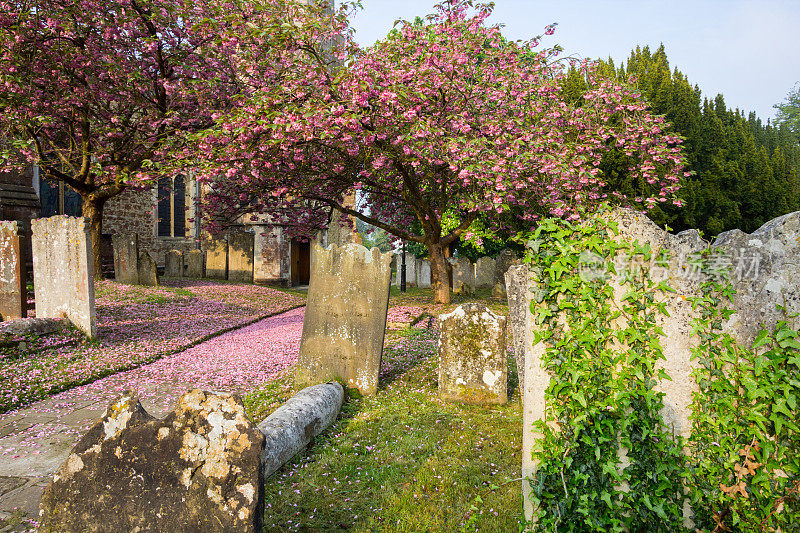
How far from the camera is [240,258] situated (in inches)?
786

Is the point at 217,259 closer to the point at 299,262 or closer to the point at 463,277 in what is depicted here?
the point at 299,262

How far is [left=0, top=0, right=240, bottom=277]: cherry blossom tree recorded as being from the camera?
1090 cm

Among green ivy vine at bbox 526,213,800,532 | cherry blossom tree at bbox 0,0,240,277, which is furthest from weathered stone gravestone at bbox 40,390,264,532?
cherry blossom tree at bbox 0,0,240,277

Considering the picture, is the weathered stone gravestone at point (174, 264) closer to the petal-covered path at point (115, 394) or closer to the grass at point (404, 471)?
the petal-covered path at point (115, 394)


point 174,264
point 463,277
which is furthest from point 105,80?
point 463,277

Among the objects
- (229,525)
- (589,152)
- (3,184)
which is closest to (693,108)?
(589,152)

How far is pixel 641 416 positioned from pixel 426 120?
9.51m

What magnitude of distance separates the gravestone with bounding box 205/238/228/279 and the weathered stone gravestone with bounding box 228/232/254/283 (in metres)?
0.25

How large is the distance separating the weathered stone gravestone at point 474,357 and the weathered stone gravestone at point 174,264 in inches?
669

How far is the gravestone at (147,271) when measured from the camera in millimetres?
14500

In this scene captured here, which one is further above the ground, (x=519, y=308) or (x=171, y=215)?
(x=171, y=215)

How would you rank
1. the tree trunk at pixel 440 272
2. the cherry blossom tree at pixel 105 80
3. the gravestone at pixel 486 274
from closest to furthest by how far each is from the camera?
1. the cherry blossom tree at pixel 105 80
2. the tree trunk at pixel 440 272
3. the gravestone at pixel 486 274

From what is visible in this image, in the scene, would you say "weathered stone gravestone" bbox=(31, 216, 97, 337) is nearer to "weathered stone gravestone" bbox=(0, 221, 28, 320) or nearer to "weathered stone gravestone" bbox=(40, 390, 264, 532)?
"weathered stone gravestone" bbox=(0, 221, 28, 320)

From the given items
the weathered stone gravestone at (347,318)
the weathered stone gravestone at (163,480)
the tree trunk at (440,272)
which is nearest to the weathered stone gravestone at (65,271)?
the weathered stone gravestone at (347,318)
